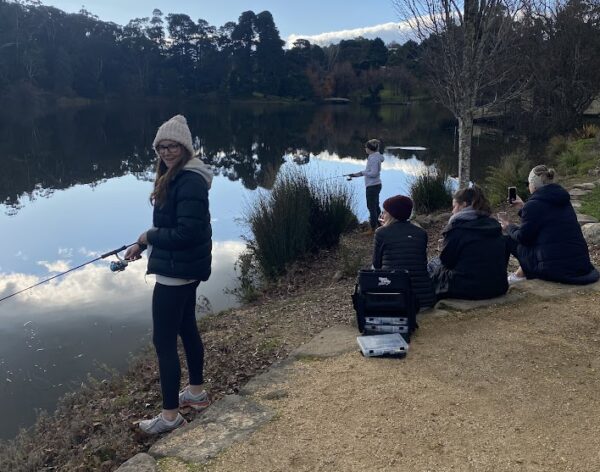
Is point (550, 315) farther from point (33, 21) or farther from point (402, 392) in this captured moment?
point (33, 21)

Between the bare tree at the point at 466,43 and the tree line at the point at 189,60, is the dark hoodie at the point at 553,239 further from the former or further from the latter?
the tree line at the point at 189,60

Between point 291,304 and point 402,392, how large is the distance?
2.43 m

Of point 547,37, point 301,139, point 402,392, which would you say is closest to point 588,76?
point 547,37

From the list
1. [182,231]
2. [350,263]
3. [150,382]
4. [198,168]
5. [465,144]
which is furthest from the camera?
[465,144]

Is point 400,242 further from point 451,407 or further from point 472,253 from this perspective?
point 451,407

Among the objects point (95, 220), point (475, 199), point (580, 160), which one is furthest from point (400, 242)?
point (580, 160)

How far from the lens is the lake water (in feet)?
17.1

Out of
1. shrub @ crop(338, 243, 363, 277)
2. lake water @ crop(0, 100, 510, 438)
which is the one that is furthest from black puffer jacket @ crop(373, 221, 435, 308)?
lake water @ crop(0, 100, 510, 438)

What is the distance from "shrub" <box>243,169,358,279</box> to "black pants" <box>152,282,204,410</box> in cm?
374

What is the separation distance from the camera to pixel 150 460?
2518mm

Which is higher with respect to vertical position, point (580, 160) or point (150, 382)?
point (580, 160)

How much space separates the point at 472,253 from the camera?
13.1ft

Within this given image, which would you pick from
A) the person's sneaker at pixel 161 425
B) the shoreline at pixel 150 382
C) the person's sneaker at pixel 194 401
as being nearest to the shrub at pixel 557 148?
the shoreline at pixel 150 382

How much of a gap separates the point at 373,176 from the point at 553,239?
3.83m
